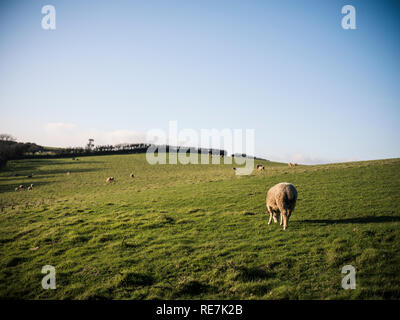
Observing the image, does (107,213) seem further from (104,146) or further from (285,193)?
(104,146)

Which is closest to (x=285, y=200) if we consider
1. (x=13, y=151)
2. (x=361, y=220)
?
(x=361, y=220)

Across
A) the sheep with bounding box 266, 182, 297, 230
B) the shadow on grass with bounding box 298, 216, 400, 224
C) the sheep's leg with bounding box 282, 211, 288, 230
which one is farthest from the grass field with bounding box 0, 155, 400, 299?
the sheep with bounding box 266, 182, 297, 230

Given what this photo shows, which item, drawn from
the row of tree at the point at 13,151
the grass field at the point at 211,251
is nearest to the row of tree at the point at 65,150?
the row of tree at the point at 13,151

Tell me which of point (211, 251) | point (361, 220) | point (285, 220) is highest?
point (285, 220)

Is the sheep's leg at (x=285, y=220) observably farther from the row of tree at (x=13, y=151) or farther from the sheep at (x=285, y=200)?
the row of tree at (x=13, y=151)

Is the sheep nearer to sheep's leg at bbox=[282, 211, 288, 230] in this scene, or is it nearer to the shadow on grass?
sheep's leg at bbox=[282, 211, 288, 230]

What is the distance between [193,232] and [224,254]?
10.5 feet

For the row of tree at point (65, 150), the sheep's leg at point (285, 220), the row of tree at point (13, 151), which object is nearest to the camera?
the sheep's leg at point (285, 220)

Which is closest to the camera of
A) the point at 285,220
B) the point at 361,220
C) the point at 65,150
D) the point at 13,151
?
the point at 285,220

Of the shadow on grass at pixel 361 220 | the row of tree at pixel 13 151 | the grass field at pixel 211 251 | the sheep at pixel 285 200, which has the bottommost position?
the grass field at pixel 211 251

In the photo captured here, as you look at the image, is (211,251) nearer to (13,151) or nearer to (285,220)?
(285,220)

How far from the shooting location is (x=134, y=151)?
313ft
